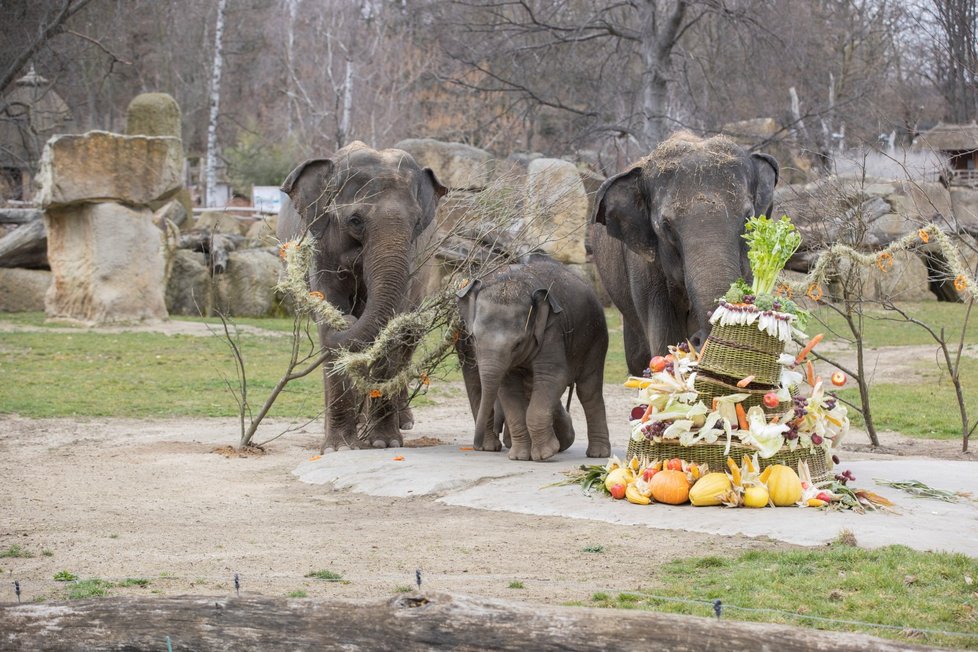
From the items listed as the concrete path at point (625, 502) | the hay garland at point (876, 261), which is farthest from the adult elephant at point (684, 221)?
the concrete path at point (625, 502)

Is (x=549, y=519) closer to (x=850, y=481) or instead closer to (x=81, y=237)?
(x=850, y=481)

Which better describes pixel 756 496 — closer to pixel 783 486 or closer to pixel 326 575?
pixel 783 486

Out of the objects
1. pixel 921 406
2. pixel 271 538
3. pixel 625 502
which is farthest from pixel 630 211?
pixel 921 406

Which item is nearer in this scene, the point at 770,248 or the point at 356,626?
the point at 356,626

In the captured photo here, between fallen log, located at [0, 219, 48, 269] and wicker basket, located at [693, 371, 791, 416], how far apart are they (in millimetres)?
21679

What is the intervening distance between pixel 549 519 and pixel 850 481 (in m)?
2.30

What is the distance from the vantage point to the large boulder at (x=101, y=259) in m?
24.6

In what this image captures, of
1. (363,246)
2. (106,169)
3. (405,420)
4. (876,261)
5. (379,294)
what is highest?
(106,169)

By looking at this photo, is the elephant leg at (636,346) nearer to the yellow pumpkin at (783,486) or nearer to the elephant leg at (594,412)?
the elephant leg at (594,412)

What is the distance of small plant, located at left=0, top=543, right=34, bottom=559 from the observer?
756 cm

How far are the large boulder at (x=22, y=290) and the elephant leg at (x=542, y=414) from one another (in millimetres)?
19343

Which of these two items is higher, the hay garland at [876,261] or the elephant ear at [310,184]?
the elephant ear at [310,184]

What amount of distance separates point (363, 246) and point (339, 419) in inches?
65.3

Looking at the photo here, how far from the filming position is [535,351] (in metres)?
11.0
